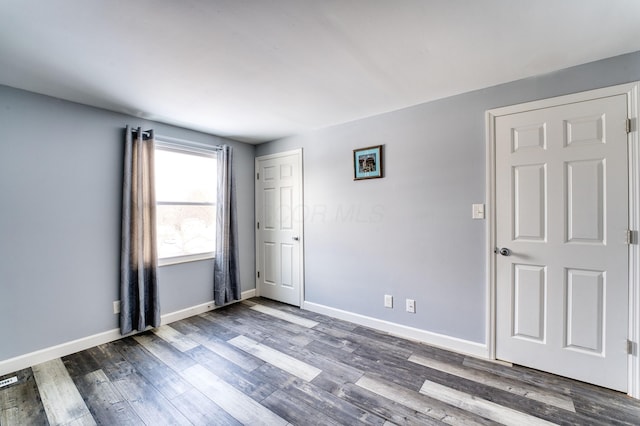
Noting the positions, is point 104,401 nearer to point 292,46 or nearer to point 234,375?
point 234,375

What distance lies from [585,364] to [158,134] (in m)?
4.44

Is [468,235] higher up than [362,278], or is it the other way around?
[468,235]

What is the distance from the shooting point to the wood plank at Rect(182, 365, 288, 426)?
5.28 feet

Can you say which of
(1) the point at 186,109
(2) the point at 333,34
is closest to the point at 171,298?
(1) the point at 186,109

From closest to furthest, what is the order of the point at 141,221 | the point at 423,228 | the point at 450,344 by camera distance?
the point at 450,344 → the point at 423,228 → the point at 141,221

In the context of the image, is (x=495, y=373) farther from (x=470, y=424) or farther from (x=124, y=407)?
(x=124, y=407)

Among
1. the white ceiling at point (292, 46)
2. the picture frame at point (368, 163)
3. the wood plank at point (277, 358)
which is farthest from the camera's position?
the picture frame at point (368, 163)

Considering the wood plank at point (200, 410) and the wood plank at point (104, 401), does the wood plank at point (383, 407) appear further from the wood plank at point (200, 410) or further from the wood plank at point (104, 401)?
the wood plank at point (104, 401)

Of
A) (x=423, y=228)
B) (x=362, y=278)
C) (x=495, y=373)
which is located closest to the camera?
(x=495, y=373)

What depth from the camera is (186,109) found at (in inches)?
103

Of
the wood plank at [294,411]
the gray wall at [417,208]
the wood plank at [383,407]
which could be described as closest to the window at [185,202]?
the gray wall at [417,208]

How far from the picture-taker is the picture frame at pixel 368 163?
2.80m

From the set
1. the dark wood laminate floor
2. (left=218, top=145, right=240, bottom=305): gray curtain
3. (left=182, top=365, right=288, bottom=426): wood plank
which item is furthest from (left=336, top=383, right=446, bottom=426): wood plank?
(left=218, top=145, right=240, bottom=305): gray curtain

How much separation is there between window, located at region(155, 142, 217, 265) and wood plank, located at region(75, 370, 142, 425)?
48.0 inches
